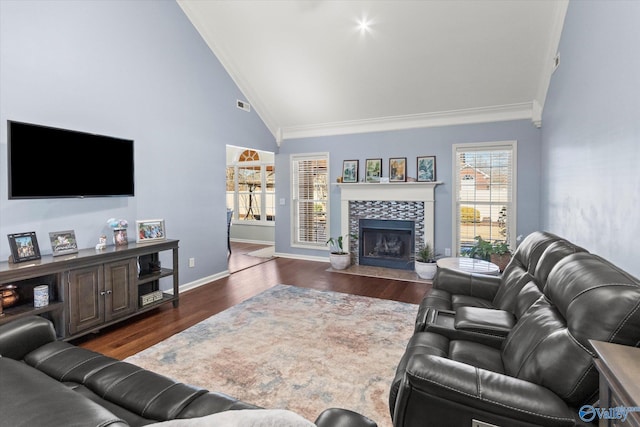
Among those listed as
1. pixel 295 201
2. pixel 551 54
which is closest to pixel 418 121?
pixel 551 54

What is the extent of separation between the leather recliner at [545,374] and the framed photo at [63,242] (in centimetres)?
305

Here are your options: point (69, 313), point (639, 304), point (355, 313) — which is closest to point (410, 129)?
point (355, 313)

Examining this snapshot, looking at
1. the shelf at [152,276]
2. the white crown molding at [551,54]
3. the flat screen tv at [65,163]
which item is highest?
the white crown molding at [551,54]

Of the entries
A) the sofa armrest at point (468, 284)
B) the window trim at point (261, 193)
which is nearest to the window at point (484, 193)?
the sofa armrest at point (468, 284)

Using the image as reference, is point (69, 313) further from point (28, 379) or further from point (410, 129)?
point (410, 129)

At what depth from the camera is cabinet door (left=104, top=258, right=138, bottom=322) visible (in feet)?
9.76

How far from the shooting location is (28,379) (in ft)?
2.44

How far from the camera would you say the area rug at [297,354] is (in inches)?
82.4

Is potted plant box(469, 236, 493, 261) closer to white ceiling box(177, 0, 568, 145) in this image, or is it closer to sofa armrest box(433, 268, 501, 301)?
white ceiling box(177, 0, 568, 145)

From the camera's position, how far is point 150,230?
3.68 meters

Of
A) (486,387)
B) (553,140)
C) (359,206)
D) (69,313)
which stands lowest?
(69,313)

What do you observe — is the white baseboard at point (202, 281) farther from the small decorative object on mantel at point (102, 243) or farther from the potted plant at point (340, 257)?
the potted plant at point (340, 257)

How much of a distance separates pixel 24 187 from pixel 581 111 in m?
4.75

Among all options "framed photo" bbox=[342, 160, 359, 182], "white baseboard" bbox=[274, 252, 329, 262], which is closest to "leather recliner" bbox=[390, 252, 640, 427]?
"framed photo" bbox=[342, 160, 359, 182]
